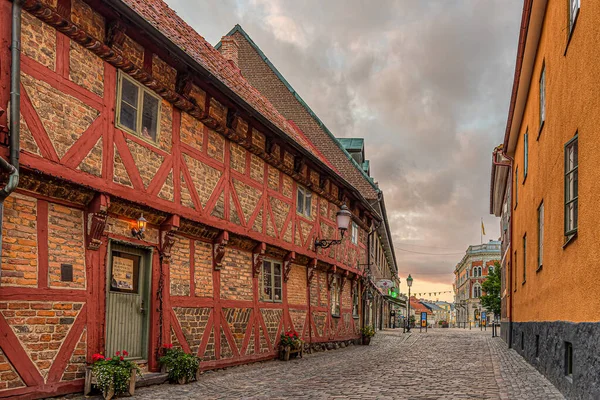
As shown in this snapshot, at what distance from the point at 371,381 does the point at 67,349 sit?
5.42m

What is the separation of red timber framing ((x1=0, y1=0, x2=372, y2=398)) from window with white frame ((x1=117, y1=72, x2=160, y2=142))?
0.43 ft

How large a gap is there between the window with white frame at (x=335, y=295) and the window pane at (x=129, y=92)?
12564 millimetres

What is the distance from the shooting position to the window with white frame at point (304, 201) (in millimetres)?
17717

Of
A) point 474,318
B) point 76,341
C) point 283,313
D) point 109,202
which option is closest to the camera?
point 76,341

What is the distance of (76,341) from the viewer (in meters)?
8.41

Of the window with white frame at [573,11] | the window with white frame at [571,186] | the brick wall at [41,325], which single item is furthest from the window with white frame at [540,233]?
the brick wall at [41,325]

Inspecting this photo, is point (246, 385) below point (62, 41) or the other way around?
below

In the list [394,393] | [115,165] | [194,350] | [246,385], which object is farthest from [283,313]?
[115,165]

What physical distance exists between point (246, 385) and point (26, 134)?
211 inches

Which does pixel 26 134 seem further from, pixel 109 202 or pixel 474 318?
pixel 474 318

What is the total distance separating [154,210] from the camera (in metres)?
10.3

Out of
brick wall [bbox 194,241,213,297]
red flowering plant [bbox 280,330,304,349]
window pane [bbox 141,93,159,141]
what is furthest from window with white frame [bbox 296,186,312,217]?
window pane [bbox 141,93,159,141]

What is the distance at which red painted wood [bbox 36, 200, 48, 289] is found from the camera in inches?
311

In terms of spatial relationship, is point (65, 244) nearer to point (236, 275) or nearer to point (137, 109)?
point (137, 109)
